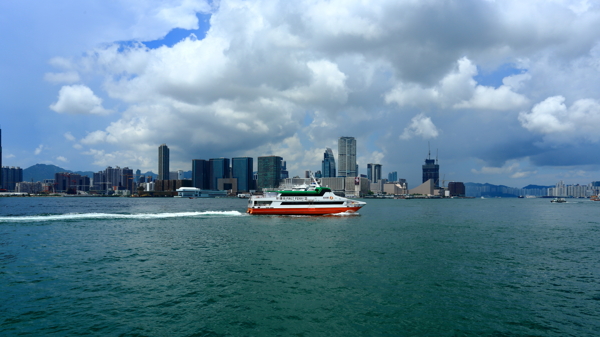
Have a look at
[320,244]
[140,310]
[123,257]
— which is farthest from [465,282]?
[123,257]

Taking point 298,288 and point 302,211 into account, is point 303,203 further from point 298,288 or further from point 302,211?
point 298,288

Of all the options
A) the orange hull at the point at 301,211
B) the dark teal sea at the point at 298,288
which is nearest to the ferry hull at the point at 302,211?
the orange hull at the point at 301,211

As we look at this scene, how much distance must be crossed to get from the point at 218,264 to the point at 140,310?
11.1 meters

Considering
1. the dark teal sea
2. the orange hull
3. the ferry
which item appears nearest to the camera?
the dark teal sea

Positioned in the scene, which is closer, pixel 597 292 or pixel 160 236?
pixel 597 292

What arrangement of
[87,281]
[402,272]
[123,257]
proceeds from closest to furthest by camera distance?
[87,281] < [402,272] < [123,257]

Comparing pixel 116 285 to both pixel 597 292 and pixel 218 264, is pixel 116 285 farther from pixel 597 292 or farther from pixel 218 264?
pixel 597 292

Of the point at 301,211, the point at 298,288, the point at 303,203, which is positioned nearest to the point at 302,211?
the point at 301,211

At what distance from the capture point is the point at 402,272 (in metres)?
25.8

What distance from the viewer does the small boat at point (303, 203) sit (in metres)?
75.2

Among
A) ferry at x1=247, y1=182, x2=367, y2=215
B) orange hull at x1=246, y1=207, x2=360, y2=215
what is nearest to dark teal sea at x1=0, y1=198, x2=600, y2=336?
orange hull at x1=246, y1=207, x2=360, y2=215

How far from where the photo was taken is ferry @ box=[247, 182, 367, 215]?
247 ft

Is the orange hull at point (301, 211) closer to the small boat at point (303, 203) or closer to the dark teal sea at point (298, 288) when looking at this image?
the small boat at point (303, 203)

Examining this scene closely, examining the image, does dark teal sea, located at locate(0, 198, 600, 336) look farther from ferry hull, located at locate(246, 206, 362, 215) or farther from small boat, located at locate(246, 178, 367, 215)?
small boat, located at locate(246, 178, 367, 215)
